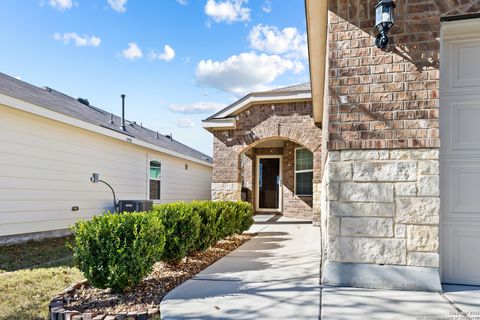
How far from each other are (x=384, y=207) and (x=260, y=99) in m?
6.85

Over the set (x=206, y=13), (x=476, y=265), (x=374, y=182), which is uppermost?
(x=206, y=13)

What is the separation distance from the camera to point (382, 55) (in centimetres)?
334

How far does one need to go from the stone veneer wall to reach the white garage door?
342 mm

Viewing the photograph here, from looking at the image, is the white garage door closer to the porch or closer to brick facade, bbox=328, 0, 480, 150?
brick facade, bbox=328, 0, 480, 150

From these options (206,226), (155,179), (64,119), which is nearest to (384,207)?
(206,226)

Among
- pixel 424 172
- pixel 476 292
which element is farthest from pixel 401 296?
pixel 424 172

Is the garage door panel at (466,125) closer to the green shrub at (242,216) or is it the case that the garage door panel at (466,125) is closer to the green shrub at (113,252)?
the green shrub at (113,252)

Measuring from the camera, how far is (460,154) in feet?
11.0

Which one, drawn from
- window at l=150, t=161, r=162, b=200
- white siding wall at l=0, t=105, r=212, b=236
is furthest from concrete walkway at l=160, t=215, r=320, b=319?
window at l=150, t=161, r=162, b=200

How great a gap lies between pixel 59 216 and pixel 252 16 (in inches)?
369

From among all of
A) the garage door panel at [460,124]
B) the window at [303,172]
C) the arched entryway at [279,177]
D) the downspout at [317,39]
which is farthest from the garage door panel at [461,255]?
the window at [303,172]

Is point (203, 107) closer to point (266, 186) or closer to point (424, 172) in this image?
point (266, 186)

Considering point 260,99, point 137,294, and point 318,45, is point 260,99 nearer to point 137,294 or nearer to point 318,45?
point 318,45

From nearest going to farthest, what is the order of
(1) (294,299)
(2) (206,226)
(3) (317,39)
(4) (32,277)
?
(1) (294,299) → (4) (32,277) → (3) (317,39) → (2) (206,226)
